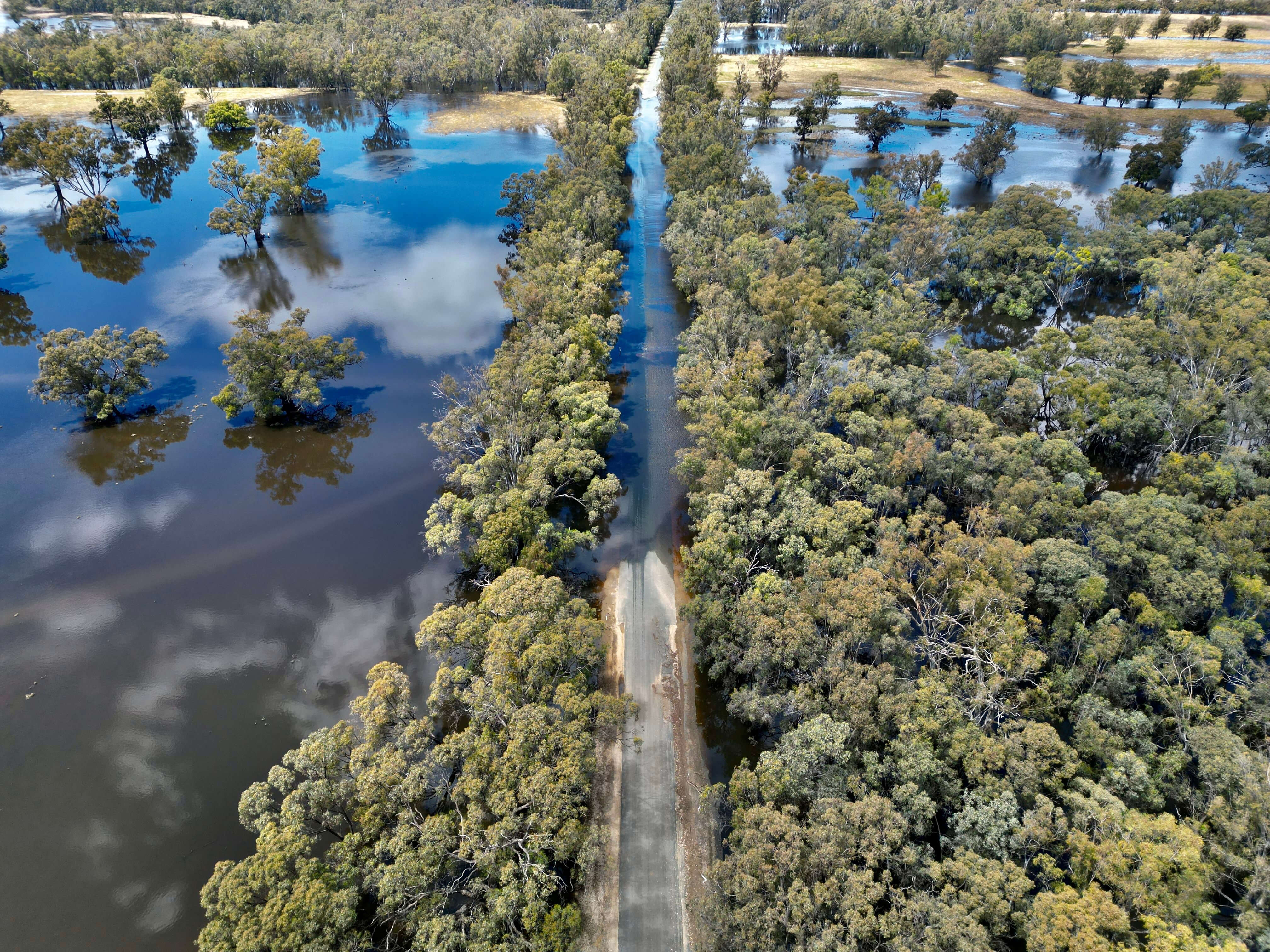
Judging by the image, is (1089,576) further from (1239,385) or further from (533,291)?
(533,291)

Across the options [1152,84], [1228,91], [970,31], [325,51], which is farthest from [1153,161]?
[325,51]

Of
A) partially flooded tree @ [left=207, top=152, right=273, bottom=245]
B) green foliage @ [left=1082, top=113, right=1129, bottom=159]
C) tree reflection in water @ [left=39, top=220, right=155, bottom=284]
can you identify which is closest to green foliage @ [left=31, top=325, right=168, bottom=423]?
tree reflection in water @ [left=39, top=220, right=155, bottom=284]

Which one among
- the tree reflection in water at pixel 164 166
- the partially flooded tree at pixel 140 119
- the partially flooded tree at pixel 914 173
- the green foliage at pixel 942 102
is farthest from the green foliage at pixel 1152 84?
the partially flooded tree at pixel 140 119

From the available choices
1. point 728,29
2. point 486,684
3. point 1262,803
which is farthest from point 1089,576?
point 728,29

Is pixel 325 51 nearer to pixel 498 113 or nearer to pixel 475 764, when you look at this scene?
pixel 498 113

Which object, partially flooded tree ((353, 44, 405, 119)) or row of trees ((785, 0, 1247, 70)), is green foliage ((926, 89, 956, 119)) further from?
partially flooded tree ((353, 44, 405, 119))

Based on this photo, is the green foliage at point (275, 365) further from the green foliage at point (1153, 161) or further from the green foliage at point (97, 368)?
the green foliage at point (1153, 161)
